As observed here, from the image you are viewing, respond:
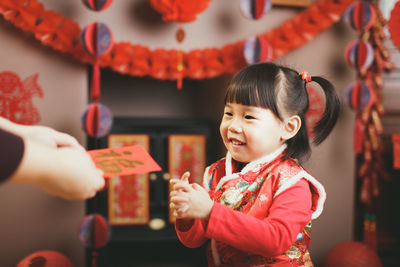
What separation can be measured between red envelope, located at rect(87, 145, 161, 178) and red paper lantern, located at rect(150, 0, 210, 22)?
1.10m

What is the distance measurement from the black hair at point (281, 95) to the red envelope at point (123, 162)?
28 cm

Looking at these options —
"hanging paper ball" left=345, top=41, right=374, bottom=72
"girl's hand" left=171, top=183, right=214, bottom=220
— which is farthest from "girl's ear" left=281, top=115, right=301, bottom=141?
"hanging paper ball" left=345, top=41, right=374, bottom=72

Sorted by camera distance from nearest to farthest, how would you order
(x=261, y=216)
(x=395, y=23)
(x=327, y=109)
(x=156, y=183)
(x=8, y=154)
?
(x=8, y=154), (x=261, y=216), (x=327, y=109), (x=395, y=23), (x=156, y=183)

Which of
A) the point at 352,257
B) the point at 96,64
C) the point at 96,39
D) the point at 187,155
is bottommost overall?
the point at 352,257

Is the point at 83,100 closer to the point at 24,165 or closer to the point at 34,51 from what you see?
the point at 34,51

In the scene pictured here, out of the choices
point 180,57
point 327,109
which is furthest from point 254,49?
point 327,109

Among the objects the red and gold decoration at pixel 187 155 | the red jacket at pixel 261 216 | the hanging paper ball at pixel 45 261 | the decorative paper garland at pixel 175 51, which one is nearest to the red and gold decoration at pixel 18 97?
the decorative paper garland at pixel 175 51

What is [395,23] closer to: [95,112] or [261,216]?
[261,216]

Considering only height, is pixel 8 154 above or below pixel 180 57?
below

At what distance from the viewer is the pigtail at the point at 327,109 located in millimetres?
904

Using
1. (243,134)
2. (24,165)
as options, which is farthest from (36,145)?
(243,134)

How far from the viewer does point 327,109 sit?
938 mm

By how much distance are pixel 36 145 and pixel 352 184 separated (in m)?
1.83

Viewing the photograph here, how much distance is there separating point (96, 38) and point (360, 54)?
1.31 m
